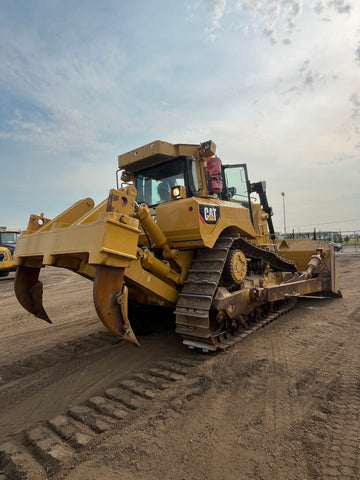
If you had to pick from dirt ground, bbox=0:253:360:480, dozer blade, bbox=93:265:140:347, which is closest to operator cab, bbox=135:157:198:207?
dozer blade, bbox=93:265:140:347

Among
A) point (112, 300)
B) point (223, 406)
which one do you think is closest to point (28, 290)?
point (112, 300)

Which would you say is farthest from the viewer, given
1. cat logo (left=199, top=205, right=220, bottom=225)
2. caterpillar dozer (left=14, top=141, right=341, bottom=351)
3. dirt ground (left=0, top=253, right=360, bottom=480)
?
cat logo (left=199, top=205, right=220, bottom=225)

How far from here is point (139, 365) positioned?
385 centimetres

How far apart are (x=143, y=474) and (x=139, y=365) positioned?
70.5 inches

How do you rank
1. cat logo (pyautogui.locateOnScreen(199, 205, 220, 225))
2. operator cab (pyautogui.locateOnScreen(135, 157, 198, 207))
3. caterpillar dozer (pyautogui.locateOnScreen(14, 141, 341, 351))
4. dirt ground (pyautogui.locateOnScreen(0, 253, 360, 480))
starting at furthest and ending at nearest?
operator cab (pyautogui.locateOnScreen(135, 157, 198, 207))
cat logo (pyautogui.locateOnScreen(199, 205, 220, 225))
caterpillar dozer (pyautogui.locateOnScreen(14, 141, 341, 351))
dirt ground (pyautogui.locateOnScreen(0, 253, 360, 480))

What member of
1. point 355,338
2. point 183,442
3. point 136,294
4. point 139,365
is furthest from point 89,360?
point 355,338

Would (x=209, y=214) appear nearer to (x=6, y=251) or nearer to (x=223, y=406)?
(x=223, y=406)

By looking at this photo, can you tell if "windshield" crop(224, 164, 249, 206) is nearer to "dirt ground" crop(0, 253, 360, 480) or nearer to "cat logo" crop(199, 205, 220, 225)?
"cat logo" crop(199, 205, 220, 225)

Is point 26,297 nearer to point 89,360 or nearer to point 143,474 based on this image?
point 89,360

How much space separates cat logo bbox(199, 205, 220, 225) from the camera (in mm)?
3971

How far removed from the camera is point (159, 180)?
201 inches

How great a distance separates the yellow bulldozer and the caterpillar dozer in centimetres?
1184

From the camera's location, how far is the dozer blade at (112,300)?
2877 mm

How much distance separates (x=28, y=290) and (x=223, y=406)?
9.87 ft
